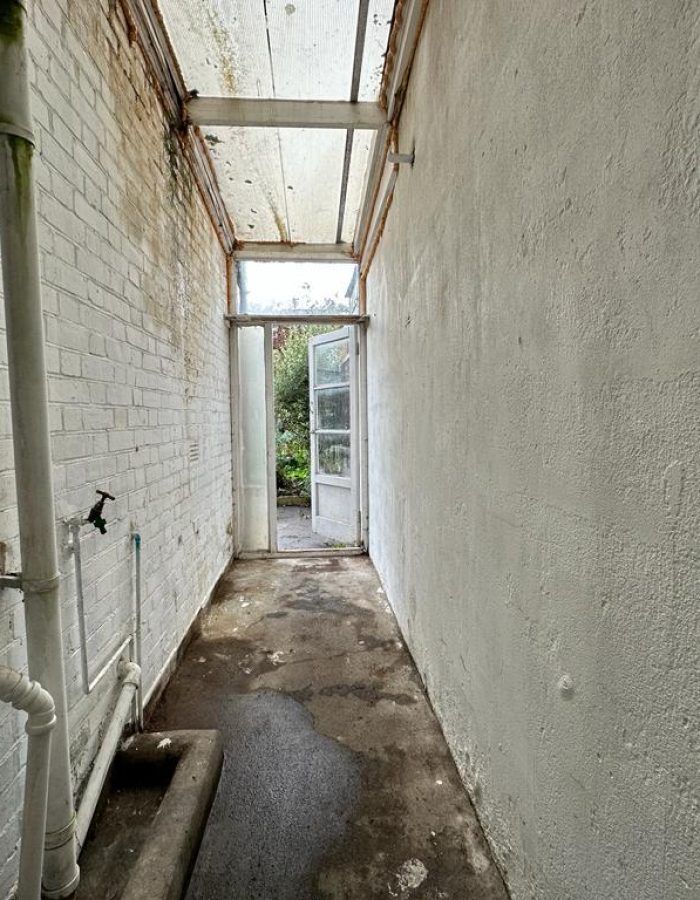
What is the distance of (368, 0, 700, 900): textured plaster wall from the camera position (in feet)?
1.98

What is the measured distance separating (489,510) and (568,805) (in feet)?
2.15

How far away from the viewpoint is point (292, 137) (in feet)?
8.84

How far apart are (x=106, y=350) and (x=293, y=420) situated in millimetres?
5952

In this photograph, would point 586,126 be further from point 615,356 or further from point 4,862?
point 4,862

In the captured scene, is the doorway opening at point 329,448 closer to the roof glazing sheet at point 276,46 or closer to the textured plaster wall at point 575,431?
the roof glazing sheet at point 276,46

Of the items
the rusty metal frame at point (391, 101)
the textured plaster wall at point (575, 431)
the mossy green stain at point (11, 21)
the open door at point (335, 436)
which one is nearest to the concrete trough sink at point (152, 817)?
the textured plaster wall at point (575, 431)

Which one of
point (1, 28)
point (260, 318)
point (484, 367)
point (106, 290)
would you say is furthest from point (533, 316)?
point (260, 318)

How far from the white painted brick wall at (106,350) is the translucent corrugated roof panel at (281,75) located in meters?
0.32

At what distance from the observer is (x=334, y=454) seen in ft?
15.3

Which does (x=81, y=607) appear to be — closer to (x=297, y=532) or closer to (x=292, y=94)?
(x=292, y=94)

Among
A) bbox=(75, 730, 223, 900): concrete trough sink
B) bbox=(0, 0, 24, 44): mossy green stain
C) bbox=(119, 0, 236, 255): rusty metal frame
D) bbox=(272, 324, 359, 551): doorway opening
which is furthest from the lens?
bbox=(272, 324, 359, 551): doorway opening

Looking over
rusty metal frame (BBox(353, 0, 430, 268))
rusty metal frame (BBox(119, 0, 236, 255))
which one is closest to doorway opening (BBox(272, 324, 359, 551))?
rusty metal frame (BBox(353, 0, 430, 268))

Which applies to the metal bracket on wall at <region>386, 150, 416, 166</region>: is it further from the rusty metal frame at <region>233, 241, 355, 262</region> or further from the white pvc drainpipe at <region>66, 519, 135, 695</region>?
the rusty metal frame at <region>233, 241, 355, 262</region>

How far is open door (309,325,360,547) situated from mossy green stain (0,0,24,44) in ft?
11.0
